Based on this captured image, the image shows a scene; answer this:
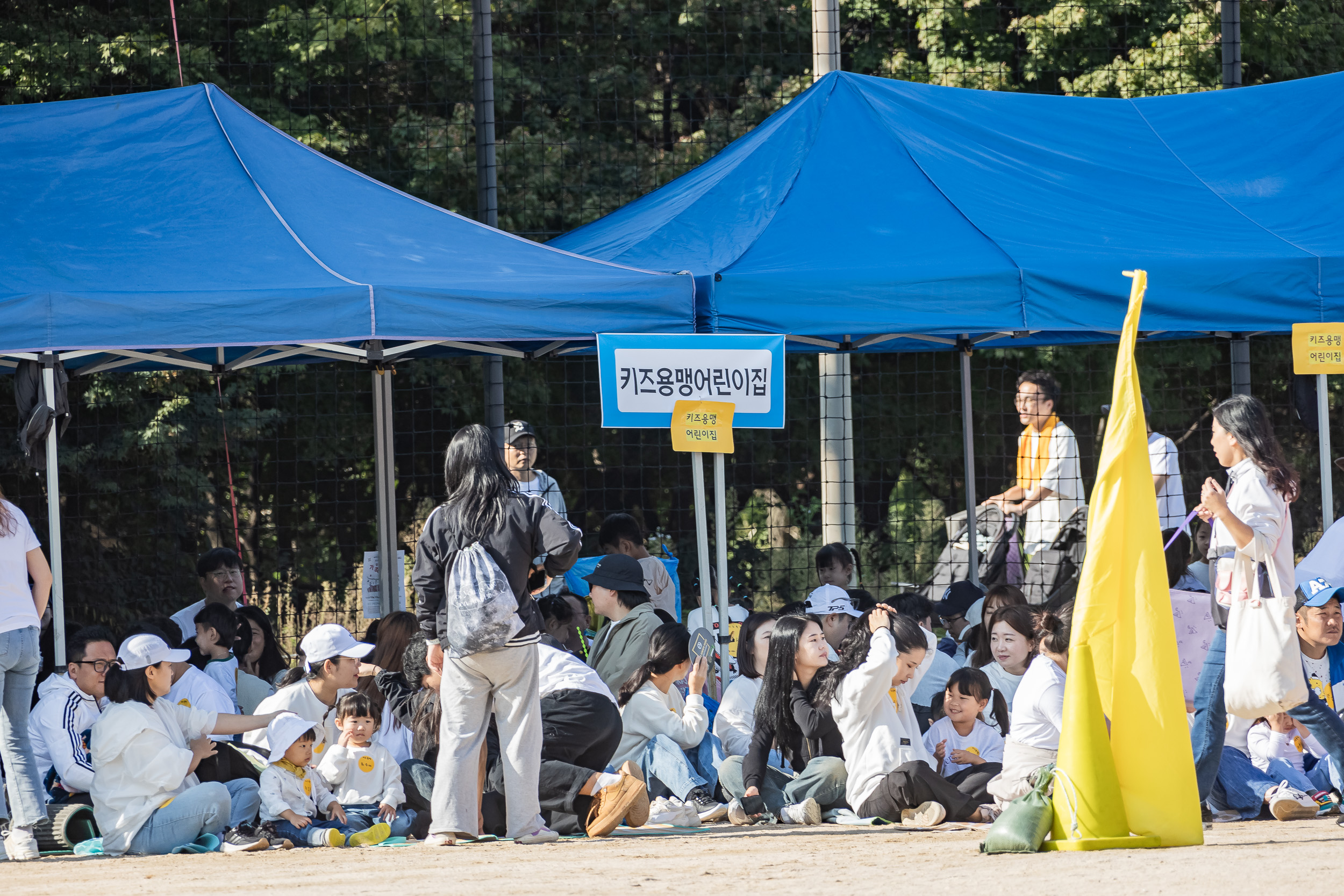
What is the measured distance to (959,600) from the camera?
8234mm

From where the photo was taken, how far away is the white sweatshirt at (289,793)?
559 cm

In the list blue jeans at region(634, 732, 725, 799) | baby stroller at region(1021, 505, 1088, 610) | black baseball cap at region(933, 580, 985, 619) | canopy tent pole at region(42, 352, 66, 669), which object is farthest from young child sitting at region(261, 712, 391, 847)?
baby stroller at region(1021, 505, 1088, 610)

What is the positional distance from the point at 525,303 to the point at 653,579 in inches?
70.7

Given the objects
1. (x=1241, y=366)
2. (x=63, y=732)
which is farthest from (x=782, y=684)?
(x=1241, y=366)

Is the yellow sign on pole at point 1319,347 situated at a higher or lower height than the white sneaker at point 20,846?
higher

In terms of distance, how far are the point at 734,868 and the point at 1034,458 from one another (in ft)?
14.6

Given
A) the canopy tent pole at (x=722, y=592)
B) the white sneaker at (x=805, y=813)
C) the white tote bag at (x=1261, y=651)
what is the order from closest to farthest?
the white tote bag at (x=1261, y=651) → the white sneaker at (x=805, y=813) → the canopy tent pole at (x=722, y=592)

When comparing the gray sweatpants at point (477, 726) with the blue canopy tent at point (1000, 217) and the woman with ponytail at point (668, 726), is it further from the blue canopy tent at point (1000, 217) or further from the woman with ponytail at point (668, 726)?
the blue canopy tent at point (1000, 217)

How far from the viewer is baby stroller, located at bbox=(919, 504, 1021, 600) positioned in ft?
29.0

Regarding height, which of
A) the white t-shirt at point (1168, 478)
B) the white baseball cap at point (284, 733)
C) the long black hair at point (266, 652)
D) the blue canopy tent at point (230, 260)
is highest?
the blue canopy tent at point (230, 260)

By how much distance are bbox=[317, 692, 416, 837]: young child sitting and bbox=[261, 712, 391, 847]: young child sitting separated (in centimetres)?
7

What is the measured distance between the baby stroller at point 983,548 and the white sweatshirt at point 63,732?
474 centimetres

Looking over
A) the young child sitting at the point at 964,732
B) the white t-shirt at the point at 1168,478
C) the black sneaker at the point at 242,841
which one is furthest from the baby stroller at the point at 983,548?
the black sneaker at the point at 242,841

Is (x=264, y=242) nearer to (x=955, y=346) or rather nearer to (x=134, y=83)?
(x=955, y=346)
